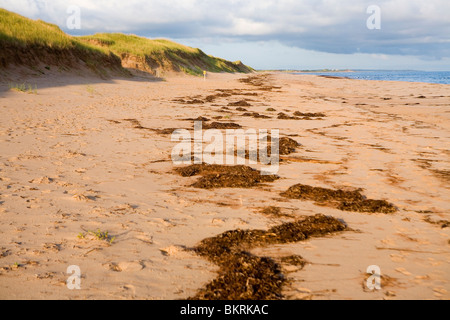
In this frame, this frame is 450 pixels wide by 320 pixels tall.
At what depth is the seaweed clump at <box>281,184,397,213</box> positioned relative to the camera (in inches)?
147

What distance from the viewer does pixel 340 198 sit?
4.04 m

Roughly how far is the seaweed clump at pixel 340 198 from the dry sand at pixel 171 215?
4.6 inches

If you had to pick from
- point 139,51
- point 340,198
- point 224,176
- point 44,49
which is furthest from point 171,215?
point 139,51

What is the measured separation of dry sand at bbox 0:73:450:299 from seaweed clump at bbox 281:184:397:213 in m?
0.12

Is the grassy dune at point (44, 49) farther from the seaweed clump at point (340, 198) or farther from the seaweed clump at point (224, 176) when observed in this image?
the seaweed clump at point (340, 198)

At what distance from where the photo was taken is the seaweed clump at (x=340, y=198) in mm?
3736

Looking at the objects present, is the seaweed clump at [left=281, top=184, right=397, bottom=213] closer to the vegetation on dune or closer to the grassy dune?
the grassy dune

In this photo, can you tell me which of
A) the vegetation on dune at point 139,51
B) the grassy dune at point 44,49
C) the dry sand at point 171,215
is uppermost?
the vegetation on dune at point 139,51

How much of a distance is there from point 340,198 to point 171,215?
1.95 meters

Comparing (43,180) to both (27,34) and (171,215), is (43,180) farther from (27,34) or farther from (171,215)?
(27,34)

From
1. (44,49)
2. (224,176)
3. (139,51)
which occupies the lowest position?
(224,176)

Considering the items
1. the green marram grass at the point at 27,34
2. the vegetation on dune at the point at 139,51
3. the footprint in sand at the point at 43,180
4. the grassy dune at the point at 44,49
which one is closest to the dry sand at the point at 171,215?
the footprint in sand at the point at 43,180

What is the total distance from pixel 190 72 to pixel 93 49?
1727cm
